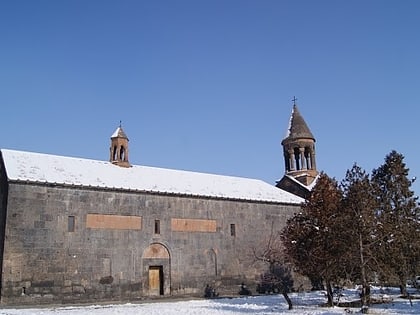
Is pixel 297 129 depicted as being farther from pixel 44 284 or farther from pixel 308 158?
pixel 44 284

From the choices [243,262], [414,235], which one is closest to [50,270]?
[243,262]

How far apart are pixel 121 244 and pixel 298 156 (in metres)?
18.7

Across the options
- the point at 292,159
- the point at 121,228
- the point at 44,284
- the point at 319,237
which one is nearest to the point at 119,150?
the point at 121,228

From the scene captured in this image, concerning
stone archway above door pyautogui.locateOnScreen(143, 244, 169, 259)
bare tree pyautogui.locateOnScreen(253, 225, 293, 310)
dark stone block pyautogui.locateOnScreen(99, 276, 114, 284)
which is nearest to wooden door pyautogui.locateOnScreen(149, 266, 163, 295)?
stone archway above door pyautogui.locateOnScreen(143, 244, 169, 259)

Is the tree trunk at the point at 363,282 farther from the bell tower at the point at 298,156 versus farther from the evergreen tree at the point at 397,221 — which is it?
the bell tower at the point at 298,156

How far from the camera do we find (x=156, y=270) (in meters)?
23.0

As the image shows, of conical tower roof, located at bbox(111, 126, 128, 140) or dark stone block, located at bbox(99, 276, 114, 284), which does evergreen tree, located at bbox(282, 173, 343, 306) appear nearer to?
dark stone block, located at bbox(99, 276, 114, 284)

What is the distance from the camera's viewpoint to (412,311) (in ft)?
49.5

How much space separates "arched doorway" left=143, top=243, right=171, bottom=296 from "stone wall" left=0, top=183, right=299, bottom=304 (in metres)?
0.05

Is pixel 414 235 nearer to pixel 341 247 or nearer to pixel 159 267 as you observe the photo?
pixel 341 247

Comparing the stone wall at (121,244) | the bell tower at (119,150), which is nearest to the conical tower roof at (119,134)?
the bell tower at (119,150)

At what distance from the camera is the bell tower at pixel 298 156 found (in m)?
34.6

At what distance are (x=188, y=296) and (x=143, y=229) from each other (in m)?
4.45

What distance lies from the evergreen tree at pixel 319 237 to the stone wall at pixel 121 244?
284 inches
